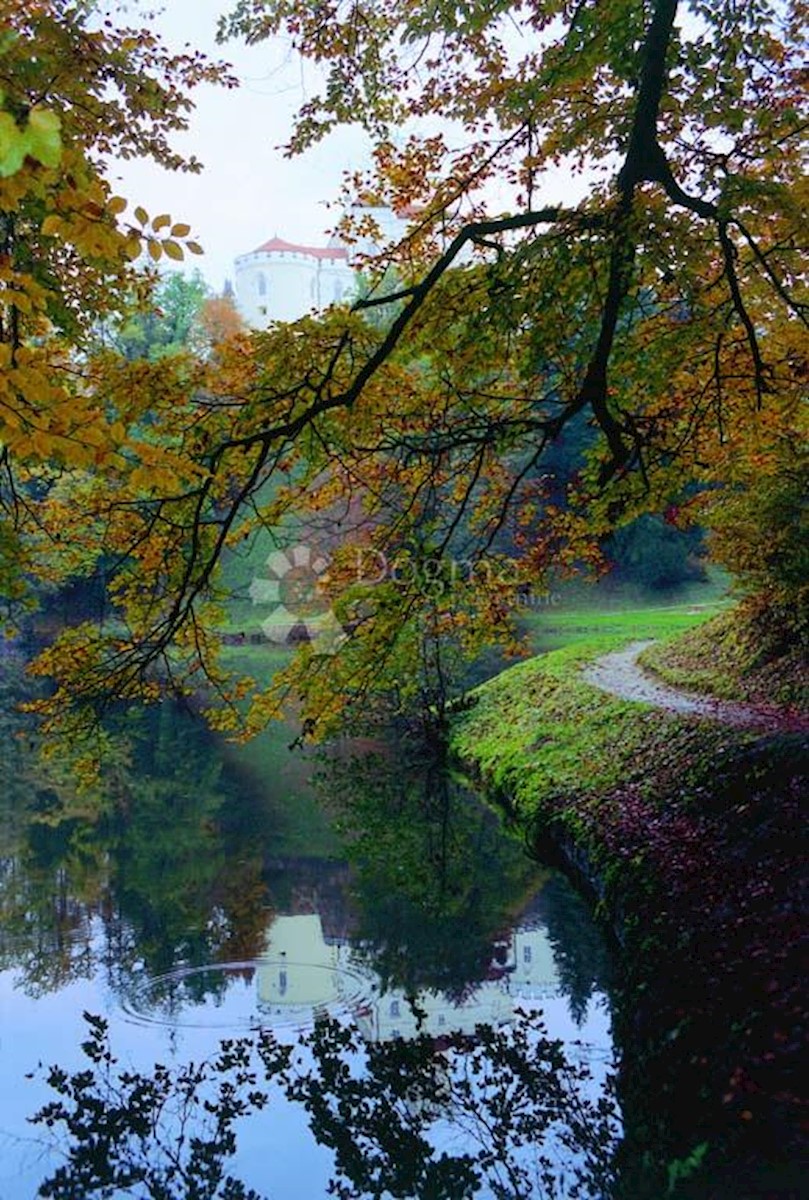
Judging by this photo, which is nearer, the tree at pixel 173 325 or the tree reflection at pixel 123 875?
the tree reflection at pixel 123 875

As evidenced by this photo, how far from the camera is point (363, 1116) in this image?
5258 mm

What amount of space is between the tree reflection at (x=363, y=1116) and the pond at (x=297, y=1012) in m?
0.01

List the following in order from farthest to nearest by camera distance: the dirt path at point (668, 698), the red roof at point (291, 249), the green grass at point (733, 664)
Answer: the red roof at point (291, 249) < the green grass at point (733, 664) < the dirt path at point (668, 698)

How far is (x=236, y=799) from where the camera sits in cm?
1373

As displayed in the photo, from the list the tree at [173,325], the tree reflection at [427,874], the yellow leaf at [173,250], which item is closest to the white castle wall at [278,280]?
the tree at [173,325]

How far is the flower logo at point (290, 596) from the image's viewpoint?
32.7 metres

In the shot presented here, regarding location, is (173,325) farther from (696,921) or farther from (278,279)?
(696,921)

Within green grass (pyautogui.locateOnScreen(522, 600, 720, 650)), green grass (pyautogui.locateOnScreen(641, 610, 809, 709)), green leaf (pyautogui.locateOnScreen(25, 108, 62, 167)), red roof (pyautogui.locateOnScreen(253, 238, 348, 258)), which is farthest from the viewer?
red roof (pyautogui.locateOnScreen(253, 238, 348, 258))

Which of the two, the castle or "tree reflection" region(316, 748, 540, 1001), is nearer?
"tree reflection" region(316, 748, 540, 1001)

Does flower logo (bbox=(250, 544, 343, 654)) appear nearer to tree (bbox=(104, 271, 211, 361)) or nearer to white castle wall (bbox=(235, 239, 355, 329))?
tree (bbox=(104, 271, 211, 361))

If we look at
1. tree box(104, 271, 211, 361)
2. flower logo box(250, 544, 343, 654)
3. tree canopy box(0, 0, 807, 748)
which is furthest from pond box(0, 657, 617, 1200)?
tree box(104, 271, 211, 361)

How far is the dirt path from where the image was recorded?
9035 millimetres

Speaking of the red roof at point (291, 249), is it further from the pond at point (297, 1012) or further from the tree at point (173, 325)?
the pond at point (297, 1012)

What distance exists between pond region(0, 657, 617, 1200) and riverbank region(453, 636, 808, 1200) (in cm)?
41
